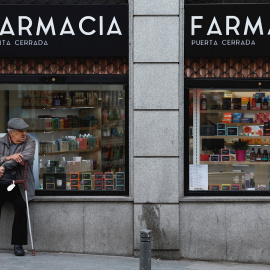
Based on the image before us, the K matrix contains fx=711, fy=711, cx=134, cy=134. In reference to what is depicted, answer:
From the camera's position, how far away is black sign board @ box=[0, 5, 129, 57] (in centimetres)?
1120

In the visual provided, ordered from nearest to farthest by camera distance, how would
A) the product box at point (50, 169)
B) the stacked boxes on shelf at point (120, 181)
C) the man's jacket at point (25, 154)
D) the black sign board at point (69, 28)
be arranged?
1. the man's jacket at point (25, 154)
2. the black sign board at point (69, 28)
3. the stacked boxes on shelf at point (120, 181)
4. the product box at point (50, 169)

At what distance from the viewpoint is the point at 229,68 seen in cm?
1128

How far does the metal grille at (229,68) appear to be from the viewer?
37.0 feet

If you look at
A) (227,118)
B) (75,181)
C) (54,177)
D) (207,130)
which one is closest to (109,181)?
(75,181)

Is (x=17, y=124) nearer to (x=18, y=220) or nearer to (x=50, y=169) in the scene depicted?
(x=50, y=169)

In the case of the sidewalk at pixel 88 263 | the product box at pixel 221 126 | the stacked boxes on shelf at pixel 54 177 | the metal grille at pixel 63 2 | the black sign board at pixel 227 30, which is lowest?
the sidewalk at pixel 88 263

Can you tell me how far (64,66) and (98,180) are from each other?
6.31 feet

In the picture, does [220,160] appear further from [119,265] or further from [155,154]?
[119,265]

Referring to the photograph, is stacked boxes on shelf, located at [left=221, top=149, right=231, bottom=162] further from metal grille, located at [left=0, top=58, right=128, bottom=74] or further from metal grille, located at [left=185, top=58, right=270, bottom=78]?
metal grille, located at [left=0, top=58, right=128, bottom=74]

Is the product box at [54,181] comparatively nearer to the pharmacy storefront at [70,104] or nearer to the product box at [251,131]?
the pharmacy storefront at [70,104]

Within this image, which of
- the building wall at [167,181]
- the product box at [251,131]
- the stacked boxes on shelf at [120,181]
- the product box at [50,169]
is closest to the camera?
the building wall at [167,181]

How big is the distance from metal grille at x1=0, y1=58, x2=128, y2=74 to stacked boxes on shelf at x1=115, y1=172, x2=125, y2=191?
1.64 meters

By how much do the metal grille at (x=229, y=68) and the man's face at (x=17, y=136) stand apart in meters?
2.74

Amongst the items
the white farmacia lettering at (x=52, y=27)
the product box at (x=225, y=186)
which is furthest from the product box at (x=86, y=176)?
the white farmacia lettering at (x=52, y=27)
